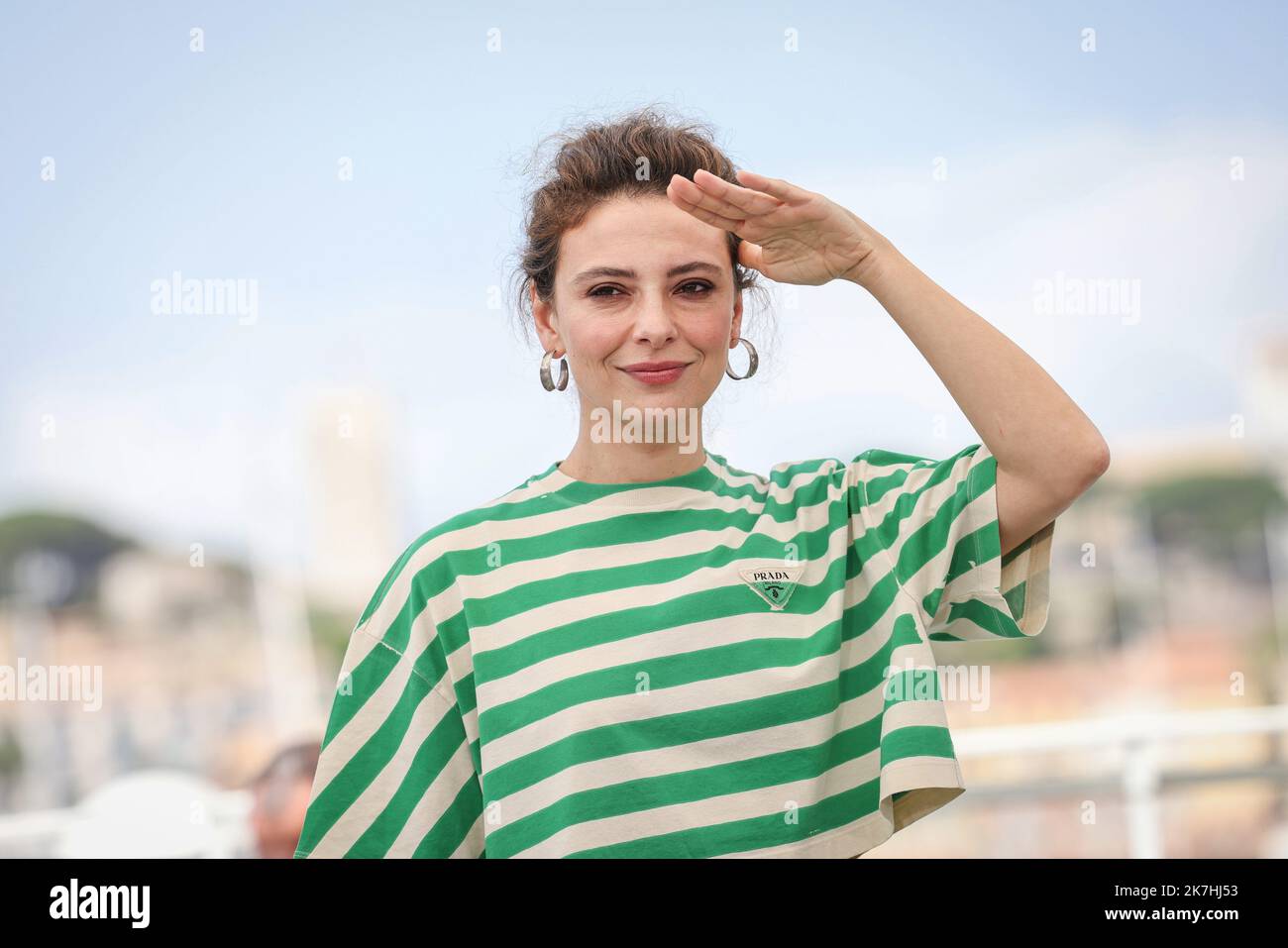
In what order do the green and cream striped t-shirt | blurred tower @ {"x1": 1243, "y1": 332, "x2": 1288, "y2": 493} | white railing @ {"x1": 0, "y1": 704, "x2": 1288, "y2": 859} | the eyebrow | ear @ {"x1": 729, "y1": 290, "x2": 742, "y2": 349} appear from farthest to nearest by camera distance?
1. blurred tower @ {"x1": 1243, "y1": 332, "x2": 1288, "y2": 493}
2. white railing @ {"x1": 0, "y1": 704, "x2": 1288, "y2": 859}
3. ear @ {"x1": 729, "y1": 290, "x2": 742, "y2": 349}
4. the eyebrow
5. the green and cream striped t-shirt

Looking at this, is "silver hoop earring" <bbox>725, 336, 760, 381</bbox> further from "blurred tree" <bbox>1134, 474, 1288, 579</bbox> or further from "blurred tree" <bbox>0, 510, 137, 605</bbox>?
"blurred tree" <bbox>1134, 474, 1288, 579</bbox>

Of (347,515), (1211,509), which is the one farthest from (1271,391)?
(347,515)

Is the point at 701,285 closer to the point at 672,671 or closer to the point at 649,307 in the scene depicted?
the point at 649,307

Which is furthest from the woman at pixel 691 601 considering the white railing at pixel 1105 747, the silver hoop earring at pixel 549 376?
the white railing at pixel 1105 747

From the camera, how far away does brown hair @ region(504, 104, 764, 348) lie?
4.31ft

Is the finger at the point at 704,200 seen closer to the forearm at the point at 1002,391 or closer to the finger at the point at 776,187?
the finger at the point at 776,187

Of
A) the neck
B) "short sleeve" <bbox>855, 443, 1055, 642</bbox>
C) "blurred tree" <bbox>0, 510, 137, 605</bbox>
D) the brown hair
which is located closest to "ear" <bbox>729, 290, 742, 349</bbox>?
the brown hair

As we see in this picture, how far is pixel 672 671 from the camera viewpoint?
1162mm

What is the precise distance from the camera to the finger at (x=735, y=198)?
1146 millimetres

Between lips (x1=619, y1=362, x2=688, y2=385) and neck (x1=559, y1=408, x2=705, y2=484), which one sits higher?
lips (x1=619, y1=362, x2=688, y2=385)

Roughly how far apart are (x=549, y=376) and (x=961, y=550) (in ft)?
1.64

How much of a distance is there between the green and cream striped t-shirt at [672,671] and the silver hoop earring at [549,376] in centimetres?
19

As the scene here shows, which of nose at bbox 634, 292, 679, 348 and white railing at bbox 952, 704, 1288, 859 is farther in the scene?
white railing at bbox 952, 704, 1288, 859
